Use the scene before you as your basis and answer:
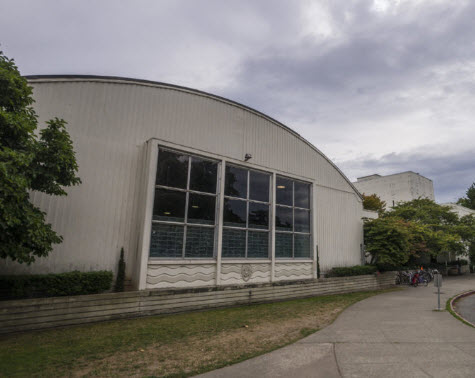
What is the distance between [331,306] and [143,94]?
10.7 meters

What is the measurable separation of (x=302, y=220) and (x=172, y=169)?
7.22 m

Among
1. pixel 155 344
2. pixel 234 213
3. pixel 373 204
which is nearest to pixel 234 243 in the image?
pixel 234 213

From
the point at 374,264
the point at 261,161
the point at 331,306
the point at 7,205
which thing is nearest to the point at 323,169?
the point at 261,161

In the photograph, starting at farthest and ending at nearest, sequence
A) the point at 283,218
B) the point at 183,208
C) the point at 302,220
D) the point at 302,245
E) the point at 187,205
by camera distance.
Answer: the point at 302,220 < the point at 302,245 < the point at 283,218 < the point at 187,205 < the point at 183,208

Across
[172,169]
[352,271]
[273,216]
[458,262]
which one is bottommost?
[352,271]

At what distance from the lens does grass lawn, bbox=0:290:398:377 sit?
502 cm

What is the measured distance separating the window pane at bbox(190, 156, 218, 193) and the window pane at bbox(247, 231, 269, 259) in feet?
8.76

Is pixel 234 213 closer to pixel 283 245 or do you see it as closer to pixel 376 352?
pixel 283 245

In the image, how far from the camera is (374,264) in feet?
60.4

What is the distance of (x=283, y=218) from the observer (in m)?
13.8

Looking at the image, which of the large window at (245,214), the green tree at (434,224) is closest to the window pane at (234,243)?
the large window at (245,214)

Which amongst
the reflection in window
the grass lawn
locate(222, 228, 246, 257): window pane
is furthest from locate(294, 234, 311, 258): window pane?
the grass lawn

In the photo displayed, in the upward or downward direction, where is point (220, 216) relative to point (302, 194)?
downward

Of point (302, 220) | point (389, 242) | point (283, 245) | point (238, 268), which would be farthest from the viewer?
point (389, 242)
